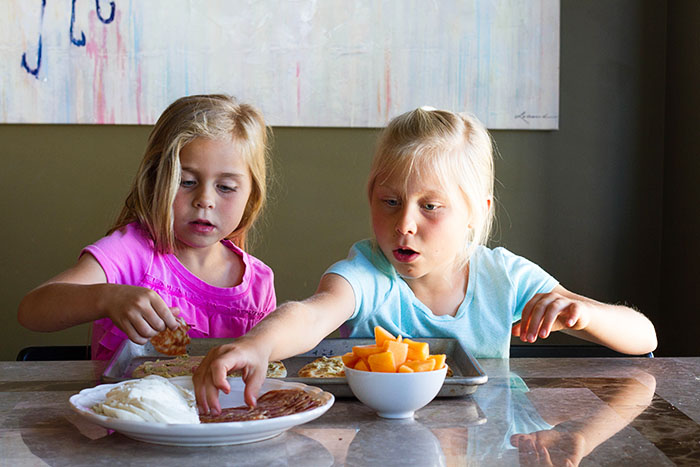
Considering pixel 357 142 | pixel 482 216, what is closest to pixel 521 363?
pixel 482 216

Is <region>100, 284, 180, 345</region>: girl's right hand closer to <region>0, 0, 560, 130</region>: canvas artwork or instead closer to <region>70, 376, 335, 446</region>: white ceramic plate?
<region>70, 376, 335, 446</region>: white ceramic plate

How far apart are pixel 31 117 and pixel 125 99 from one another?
0.97ft

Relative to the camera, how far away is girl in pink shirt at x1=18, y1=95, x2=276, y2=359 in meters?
1.49

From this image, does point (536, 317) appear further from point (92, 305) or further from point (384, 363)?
point (92, 305)

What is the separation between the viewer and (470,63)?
2512 millimetres

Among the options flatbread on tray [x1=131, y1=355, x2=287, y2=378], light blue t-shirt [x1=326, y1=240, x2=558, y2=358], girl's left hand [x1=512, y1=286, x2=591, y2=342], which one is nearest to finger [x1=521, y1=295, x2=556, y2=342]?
girl's left hand [x1=512, y1=286, x2=591, y2=342]

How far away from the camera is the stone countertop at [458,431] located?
721mm

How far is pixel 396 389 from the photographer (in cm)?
81

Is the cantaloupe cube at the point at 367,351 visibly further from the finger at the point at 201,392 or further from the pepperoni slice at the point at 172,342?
the pepperoni slice at the point at 172,342

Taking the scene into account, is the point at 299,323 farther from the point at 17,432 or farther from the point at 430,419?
the point at 17,432

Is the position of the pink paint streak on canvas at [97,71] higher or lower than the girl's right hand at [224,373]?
higher
